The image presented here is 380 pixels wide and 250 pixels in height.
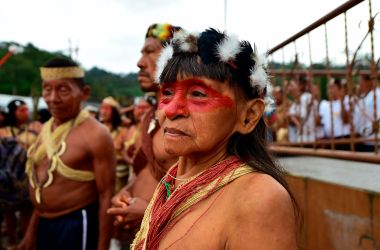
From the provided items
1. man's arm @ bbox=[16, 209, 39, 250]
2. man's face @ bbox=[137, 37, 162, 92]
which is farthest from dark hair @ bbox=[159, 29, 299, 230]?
man's arm @ bbox=[16, 209, 39, 250]

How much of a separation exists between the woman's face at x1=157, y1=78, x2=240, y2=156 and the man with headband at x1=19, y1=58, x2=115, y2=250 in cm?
206

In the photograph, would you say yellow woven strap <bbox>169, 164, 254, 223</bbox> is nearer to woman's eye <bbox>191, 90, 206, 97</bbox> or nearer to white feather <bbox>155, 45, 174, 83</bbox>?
woman's eye <bbox>191, 90, 206, 97</bbox>

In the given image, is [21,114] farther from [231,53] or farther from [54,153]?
[231,53]

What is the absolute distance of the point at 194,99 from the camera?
4.89ft

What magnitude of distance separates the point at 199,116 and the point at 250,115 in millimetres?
193


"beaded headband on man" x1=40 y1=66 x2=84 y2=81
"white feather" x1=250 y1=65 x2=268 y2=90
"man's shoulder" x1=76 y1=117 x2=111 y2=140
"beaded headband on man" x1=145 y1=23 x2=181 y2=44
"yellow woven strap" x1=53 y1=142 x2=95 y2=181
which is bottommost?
"yellow woven strap" x1=53 y1=142 x2=95 y2=181

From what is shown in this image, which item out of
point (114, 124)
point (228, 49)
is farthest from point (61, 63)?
point (114, 124)

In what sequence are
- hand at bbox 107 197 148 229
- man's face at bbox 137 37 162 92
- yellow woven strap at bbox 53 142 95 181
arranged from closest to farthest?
1. hand at bbox 107 197 148 229
2. man's face at bbox 137 37 162 92
3. yellow woven strap at bbox 53 142 95 181

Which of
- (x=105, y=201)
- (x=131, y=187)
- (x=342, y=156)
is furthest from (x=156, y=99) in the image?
(x=342, y=156)

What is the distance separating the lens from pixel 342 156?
288 centimetres

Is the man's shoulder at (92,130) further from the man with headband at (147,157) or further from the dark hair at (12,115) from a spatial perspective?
the dark hair at (12,115)

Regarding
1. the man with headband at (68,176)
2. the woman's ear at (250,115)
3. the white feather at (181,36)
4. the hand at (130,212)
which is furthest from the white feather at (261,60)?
the man with headband at (68,176)

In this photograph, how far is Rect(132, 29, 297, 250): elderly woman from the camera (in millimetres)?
1353

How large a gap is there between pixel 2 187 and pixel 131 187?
123 inches
